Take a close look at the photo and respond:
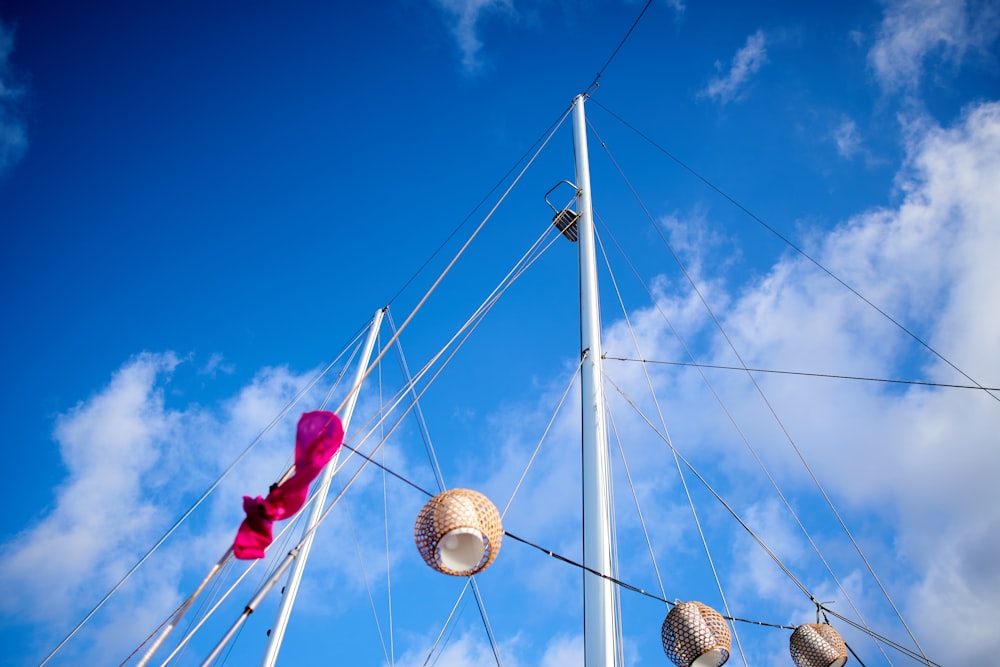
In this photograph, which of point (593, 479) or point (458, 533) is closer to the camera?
point (458, 533)

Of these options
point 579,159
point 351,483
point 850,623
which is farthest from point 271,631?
point 579,159

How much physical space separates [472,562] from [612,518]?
5.47 ft

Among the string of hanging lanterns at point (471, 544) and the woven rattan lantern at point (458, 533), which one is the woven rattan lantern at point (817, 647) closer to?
Answer: the string of hanging lanterns at point (471, 544)

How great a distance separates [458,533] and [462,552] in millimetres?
221

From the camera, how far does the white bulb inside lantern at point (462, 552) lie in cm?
329

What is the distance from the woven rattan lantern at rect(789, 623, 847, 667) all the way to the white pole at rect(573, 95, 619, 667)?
2018mm

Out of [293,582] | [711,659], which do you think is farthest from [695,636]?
[293,582]

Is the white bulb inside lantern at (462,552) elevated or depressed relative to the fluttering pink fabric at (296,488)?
elevated

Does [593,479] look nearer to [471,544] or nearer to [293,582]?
[471,544]

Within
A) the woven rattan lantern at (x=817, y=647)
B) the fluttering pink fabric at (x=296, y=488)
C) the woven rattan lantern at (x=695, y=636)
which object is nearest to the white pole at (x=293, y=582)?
the fluttering pink fabric at (x=296, y=488)

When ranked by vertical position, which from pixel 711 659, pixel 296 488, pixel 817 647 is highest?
pixel 817 647

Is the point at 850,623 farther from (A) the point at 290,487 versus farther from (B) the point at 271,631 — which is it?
(B) the point at 271,631

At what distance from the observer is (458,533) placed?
10.5ft

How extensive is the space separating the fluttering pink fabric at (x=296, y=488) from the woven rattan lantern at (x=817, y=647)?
→ 15.7ft
